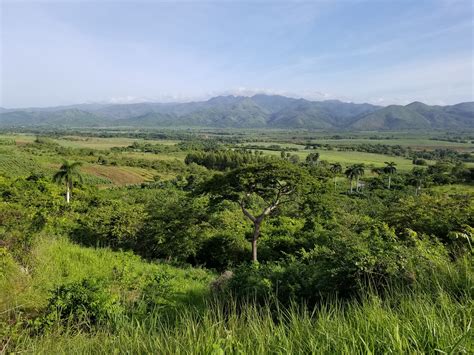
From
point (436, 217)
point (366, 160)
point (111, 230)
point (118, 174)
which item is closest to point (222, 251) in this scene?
point (111, 230)

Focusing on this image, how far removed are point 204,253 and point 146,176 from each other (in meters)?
58.1

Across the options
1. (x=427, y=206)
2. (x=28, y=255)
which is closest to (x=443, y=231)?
(x=427, y=206)

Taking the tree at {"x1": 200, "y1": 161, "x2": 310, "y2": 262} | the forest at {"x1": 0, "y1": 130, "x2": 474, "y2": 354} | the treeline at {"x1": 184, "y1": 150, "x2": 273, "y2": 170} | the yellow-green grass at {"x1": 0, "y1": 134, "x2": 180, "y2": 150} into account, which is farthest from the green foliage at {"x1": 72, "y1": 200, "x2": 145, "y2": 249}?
the yellow-green grass at {"x1": 0, "y1": 134, "x2": 180, "y2": 150}

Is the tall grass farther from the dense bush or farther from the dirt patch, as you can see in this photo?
the dirt patch

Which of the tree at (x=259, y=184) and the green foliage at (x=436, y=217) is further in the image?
the tree at (x=259, y=184)

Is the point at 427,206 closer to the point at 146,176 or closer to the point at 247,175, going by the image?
the point at 247,175

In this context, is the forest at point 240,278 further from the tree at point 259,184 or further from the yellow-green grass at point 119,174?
the yellow-green grass at point 119,174

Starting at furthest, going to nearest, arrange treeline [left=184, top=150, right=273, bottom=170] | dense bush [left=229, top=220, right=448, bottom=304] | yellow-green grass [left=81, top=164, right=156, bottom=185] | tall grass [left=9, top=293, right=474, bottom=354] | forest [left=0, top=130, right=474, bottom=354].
Result: treeline [left=184, top=150, right=273, bottom=170]
yellow-green grass [left=81, top=164, right=156, bottom=185]
dense bush [left=229, top=220, right=448, bottom=304]
forest [left=0, top=130, right=474, bottom=354]
tall grass [left=9, top=293, right=474, bottom=354]

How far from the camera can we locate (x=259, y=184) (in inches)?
588

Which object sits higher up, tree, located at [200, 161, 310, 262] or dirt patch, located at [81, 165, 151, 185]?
tree, located at [200, 161, 310, 262]

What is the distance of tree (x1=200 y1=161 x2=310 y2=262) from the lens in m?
14.1

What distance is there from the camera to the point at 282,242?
51.6ft

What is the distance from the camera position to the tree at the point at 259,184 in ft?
46.4

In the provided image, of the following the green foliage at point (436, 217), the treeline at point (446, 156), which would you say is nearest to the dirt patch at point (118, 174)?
the green foliage at point (436, 217)
